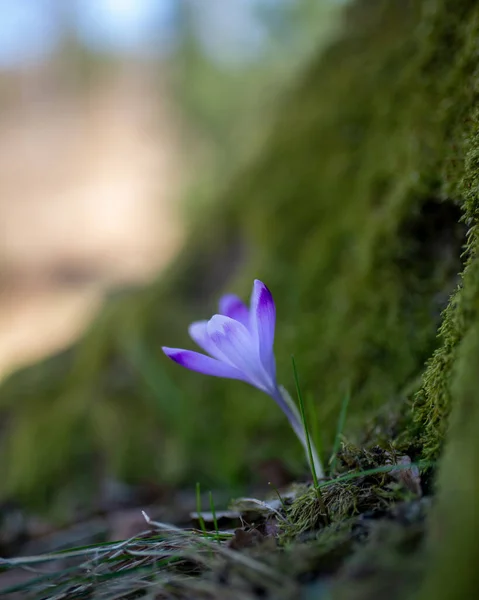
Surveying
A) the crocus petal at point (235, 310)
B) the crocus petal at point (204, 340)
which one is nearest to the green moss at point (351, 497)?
the crocus petal at point (204, 340)

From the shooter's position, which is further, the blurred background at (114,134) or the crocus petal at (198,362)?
the blurred background at (114,134)

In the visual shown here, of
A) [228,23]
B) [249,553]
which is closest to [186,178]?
[228,23]

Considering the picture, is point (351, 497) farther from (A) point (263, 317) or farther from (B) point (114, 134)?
(B) point (114, 134)

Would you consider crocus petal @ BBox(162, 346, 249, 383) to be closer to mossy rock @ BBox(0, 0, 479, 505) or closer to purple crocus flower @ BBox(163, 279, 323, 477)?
purple crocus flower @ BBox(163, 279, 323, 477)

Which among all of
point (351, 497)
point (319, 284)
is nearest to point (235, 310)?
point (351, 497)

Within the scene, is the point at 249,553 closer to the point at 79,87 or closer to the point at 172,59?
the point at 172,59

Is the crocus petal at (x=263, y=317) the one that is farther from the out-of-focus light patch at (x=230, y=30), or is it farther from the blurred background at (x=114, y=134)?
the out-of-focus light patch at (x=230, y=30)
